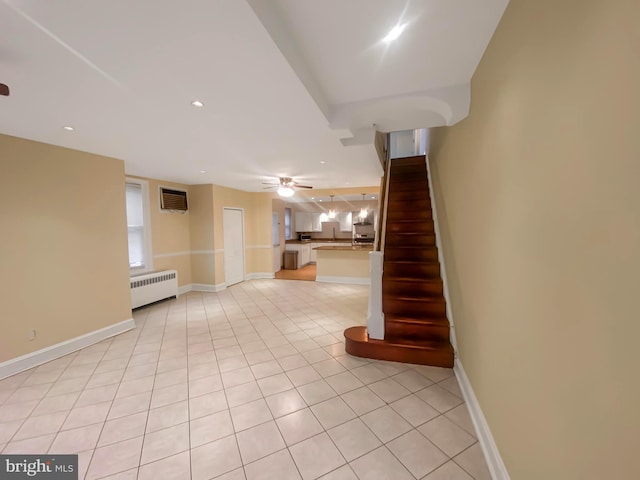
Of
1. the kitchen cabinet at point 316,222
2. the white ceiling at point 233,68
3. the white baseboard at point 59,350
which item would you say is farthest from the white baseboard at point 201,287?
the kitchen cabinet at point 316,222

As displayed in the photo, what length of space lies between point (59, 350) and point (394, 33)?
4.66 metres

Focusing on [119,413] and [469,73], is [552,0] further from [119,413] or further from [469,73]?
[119,413]

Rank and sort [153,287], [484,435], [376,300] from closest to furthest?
[484,435], [376,300], [153,287]

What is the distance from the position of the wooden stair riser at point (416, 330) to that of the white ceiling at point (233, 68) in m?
2.16

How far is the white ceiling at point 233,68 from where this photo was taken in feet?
3.98

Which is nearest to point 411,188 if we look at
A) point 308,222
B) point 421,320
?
point 421,320

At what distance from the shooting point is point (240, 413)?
2.03 m

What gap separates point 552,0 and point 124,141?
3.72m

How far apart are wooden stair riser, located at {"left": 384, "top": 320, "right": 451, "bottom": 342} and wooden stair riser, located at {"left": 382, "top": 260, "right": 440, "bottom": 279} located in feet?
2.40

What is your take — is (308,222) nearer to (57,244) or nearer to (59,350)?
(57,244)

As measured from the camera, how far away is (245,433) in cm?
183

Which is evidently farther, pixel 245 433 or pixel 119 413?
pixel 119 413

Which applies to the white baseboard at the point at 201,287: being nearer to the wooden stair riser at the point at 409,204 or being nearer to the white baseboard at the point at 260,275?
the white baseboard at the point at 260,275

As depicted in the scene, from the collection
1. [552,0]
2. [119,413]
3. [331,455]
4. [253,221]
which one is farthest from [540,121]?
[253,221]
